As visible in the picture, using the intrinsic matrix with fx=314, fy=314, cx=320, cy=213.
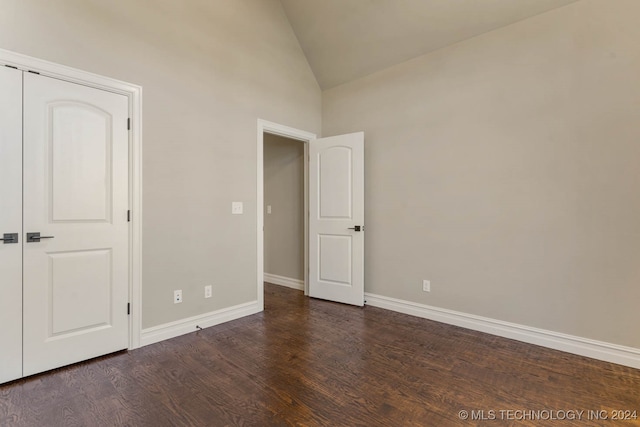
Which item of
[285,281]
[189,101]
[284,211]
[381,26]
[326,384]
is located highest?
[381,26]

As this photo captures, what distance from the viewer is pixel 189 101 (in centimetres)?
296

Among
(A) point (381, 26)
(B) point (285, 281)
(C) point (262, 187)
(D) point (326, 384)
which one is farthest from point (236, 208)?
(A) point (381, 26)

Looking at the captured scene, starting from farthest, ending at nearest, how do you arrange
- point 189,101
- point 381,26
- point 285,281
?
point 285,281, point 381,26, point 189,101

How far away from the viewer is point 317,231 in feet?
13.5

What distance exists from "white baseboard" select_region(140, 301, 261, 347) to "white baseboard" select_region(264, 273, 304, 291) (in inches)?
44.9

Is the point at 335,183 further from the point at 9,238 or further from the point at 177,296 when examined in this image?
the point at 9,238

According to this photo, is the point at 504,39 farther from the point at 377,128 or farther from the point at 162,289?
the point at 162,289

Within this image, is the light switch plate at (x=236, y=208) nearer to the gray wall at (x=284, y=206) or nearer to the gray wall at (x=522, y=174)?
the gray wall at (x=284, y=206)

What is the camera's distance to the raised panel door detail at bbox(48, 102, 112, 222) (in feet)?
7.41

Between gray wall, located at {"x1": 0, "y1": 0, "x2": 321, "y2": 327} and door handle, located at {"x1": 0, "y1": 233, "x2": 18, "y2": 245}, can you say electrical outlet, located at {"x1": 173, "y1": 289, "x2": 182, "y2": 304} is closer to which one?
gray wall, located at {"x1": 0, "y1": 0, "x2": 321, "y2": 327}

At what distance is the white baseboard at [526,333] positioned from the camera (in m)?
2.40

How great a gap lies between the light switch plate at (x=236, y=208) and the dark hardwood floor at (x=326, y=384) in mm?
1227

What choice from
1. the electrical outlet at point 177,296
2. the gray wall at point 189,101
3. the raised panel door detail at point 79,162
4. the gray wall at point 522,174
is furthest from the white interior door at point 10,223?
the gray wall at point 522,174

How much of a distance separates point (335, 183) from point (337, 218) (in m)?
0.44
